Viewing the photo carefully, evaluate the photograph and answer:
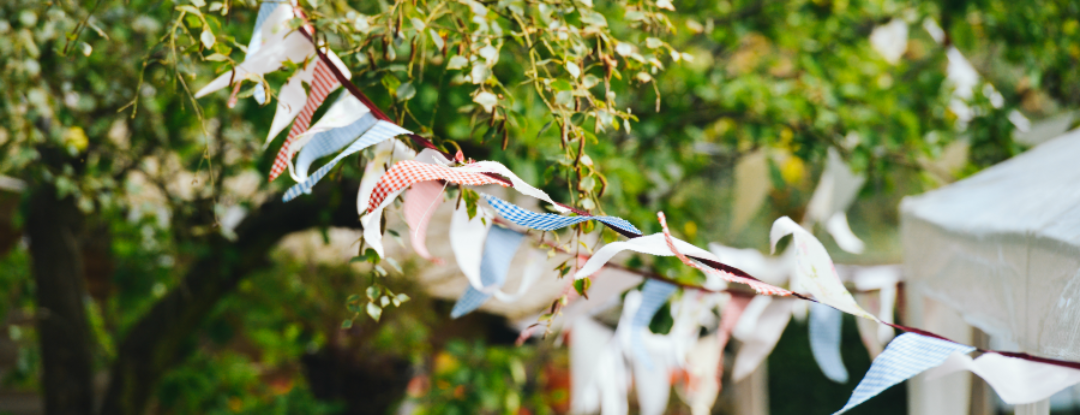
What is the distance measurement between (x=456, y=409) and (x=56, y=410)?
1.51 metres

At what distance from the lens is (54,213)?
2.70m

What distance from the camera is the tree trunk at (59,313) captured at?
267 cm

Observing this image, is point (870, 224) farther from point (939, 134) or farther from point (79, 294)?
point (79, 294)

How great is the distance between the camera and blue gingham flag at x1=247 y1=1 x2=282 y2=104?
1049 mm

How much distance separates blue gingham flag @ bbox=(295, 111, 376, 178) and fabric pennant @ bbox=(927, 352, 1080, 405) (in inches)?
36.4

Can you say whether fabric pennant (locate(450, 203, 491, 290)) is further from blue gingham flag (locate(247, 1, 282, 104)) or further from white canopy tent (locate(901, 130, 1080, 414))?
white canopy tent (locate(901, 130, 1080, 414))

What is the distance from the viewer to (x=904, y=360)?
1041 millimetres

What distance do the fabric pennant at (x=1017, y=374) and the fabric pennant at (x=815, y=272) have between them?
0.18 metres

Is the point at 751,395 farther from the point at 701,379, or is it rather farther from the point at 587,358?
the point at 587,358

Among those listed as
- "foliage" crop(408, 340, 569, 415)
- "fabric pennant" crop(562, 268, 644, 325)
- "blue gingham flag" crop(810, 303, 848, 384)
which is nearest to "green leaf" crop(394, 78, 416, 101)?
"fabric pennant" crop(562, 268, 644, 325)

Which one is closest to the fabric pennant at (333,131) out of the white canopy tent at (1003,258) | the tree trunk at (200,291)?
the white canopy tent at (1003,258)

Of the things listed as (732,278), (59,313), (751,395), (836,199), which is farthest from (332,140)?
(751,395)

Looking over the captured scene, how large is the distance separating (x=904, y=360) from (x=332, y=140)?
0.93 m

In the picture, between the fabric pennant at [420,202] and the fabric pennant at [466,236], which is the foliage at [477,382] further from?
the fabric pennant at [420,202]
